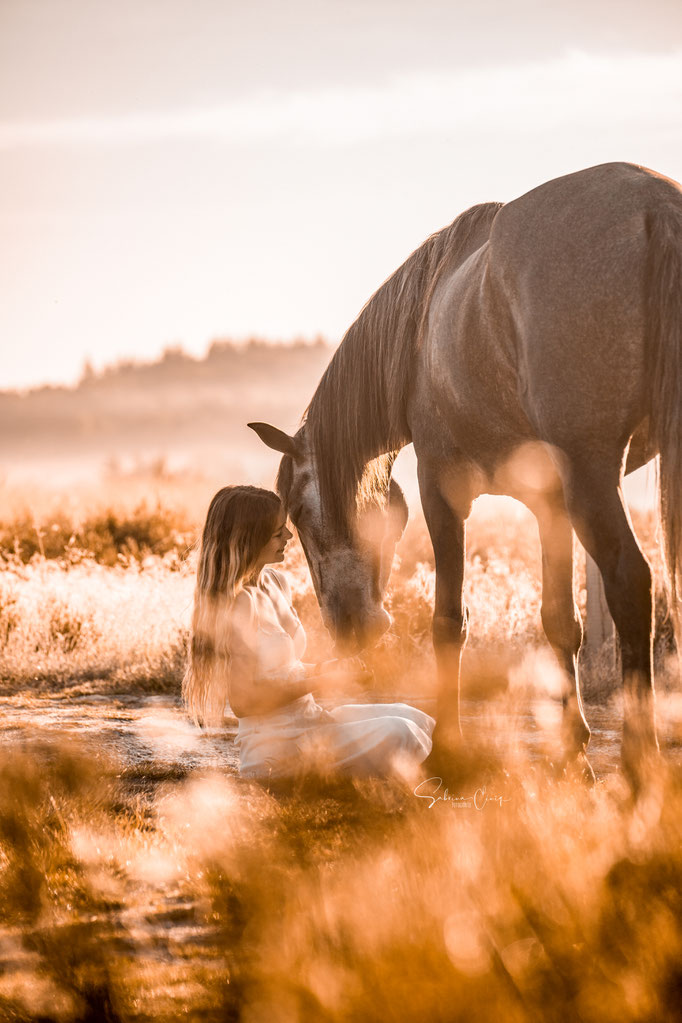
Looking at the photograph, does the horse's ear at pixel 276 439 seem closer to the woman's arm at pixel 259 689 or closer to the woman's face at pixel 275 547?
the woman's face at pixel 275 547

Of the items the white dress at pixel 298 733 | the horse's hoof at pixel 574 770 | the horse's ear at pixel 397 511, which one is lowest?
the horse's hoof at pixel 574 770

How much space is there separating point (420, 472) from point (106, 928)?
2.19 metres

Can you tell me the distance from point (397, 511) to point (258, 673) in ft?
4.10

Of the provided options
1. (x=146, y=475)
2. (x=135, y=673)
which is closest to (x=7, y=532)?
(x=146, y=475)

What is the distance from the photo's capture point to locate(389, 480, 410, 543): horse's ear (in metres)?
4.41

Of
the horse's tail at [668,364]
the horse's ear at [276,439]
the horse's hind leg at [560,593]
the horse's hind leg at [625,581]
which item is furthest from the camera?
the horse's ear at [276,439]

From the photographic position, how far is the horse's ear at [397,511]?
4.41 metres

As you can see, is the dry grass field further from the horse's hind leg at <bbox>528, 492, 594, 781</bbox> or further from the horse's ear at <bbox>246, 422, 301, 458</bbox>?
the horse's ear at <bbox>246, 422, 301, 458</bbox>

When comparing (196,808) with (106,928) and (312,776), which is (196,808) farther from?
(106,928)

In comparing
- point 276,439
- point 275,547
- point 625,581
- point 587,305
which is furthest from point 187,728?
point 587,305

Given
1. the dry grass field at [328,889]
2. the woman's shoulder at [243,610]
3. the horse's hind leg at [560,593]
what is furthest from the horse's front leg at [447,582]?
the woman's shoulder at [243,610]

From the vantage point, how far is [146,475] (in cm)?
1869

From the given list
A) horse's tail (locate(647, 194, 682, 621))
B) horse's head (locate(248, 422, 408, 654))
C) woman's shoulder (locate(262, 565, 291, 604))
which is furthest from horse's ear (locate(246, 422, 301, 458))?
horse's tail (locate(647, 194, 682, 621))

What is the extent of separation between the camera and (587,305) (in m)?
2.77
